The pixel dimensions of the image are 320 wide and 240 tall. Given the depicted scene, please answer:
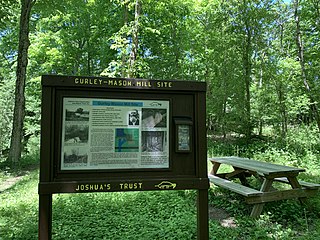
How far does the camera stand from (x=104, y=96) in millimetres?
2484

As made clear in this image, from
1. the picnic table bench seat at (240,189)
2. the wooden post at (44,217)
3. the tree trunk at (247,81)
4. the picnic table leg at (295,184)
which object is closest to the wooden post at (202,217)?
the wooden post at (44,217)

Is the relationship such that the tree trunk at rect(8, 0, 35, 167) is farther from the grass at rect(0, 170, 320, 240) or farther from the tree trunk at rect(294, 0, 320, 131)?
the tree trunk at rect(294, 0, 320, 131)

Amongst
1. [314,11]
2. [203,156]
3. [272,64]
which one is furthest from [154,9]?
[203,156]

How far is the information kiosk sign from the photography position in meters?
2.35

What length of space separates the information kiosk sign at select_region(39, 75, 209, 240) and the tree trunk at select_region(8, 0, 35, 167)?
25.3 feet

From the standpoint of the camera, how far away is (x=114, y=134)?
Answer: 8.13 ft

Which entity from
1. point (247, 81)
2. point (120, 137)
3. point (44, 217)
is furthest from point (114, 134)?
point (247, 81)

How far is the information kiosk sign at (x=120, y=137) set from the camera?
2348 millimetres

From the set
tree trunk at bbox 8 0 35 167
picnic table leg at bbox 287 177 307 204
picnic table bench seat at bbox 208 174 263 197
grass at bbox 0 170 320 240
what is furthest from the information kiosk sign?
tree trunk at bbox 8 0 35 167

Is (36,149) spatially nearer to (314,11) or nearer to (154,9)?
(154,9)

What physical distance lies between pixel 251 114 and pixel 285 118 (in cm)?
142

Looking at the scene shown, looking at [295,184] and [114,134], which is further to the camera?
[295,184]

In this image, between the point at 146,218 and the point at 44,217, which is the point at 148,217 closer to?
the point at 146,218

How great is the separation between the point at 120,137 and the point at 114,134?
65 mm
